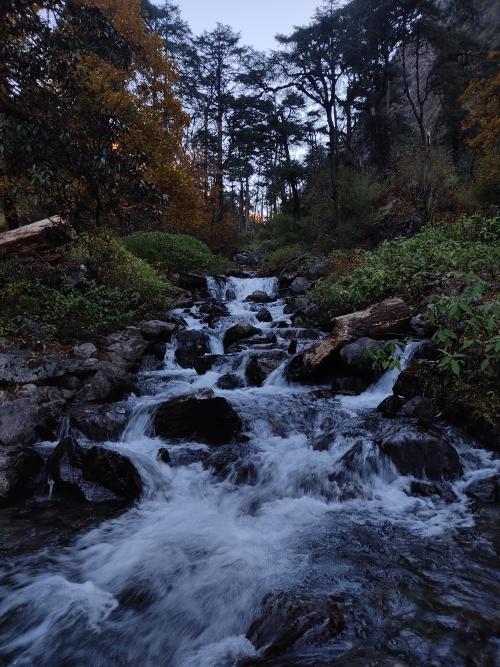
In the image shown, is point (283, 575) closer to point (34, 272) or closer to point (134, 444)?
point (134, 444)

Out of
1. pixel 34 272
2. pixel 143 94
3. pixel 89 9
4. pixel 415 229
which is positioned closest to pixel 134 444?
pixel 34 272

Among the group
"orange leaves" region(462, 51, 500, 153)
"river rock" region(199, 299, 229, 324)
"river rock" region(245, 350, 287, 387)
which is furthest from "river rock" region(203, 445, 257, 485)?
"orange leaves" region(462, 51, 500, 153)

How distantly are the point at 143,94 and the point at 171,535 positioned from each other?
17406 millimetres

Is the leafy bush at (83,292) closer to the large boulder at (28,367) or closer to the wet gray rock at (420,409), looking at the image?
the large boulder at (28,367)

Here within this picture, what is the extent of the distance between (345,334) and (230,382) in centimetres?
247

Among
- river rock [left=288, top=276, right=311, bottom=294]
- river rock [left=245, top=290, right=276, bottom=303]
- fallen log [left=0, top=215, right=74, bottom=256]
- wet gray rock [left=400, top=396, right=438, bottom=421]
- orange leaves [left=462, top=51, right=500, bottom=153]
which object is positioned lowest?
wet gray rock [left=400, top=396, right=438, bottom=421]

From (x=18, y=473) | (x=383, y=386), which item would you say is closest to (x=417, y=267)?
(x=383, y=386)

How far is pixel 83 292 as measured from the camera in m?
10.7

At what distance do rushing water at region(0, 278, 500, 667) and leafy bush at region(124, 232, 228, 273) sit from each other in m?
11.7

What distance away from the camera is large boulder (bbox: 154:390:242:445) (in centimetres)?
614

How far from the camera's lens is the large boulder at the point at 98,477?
4.82 metres

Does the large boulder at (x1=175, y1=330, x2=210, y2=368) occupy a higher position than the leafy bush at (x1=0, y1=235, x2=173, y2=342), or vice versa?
the leafy bush at (x1=0, y1=235, x2=173, y2=342)

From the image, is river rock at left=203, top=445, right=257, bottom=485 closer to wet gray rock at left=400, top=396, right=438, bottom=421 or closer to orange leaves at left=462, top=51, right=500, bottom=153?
wet gray rock at left=400, top=396, right=438, bottom=421

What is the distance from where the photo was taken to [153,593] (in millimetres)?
3363
